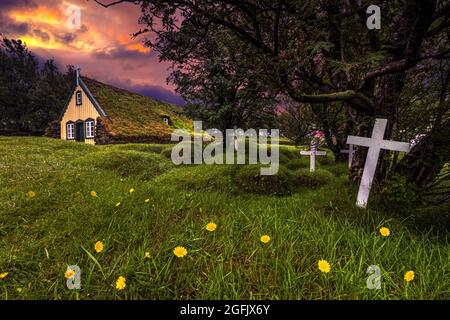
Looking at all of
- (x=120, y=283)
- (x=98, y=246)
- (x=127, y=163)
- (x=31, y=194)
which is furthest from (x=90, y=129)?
(x=120, y=283)

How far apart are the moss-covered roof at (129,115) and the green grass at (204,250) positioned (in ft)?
66.6

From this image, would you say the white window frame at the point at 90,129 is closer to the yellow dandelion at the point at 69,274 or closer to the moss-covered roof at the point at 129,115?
the moss-covered roof at the point at 129,115

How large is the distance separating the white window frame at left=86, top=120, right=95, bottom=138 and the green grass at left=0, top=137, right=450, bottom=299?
2346 cm

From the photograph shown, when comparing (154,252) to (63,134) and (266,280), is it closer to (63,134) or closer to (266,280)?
(266,280)

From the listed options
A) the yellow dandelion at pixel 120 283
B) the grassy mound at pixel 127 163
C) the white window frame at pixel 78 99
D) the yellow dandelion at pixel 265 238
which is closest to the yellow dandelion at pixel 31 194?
the yellow dandelion at pixel 120 283

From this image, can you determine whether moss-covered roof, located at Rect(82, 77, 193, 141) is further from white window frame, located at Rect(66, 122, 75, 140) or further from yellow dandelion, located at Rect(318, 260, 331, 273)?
yellow dandelion, located at Rect(318, 260, 331, 273)

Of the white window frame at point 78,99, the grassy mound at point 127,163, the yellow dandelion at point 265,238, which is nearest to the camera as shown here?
the yellow dandelion at point 265,238

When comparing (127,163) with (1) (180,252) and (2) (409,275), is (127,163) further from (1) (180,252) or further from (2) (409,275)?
(2) (409,275)

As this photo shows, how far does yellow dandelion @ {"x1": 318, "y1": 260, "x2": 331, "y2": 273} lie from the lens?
7.80ft

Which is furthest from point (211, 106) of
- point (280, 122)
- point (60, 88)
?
point (60, 88)

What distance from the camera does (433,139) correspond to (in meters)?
3.68

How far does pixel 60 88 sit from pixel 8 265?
53111 mm

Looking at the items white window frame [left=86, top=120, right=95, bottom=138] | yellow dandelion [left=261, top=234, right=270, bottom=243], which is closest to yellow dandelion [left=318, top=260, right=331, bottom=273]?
yellow dandelion [left=261, top=234, right=270, bottom=243]

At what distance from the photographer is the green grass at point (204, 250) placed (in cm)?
235
